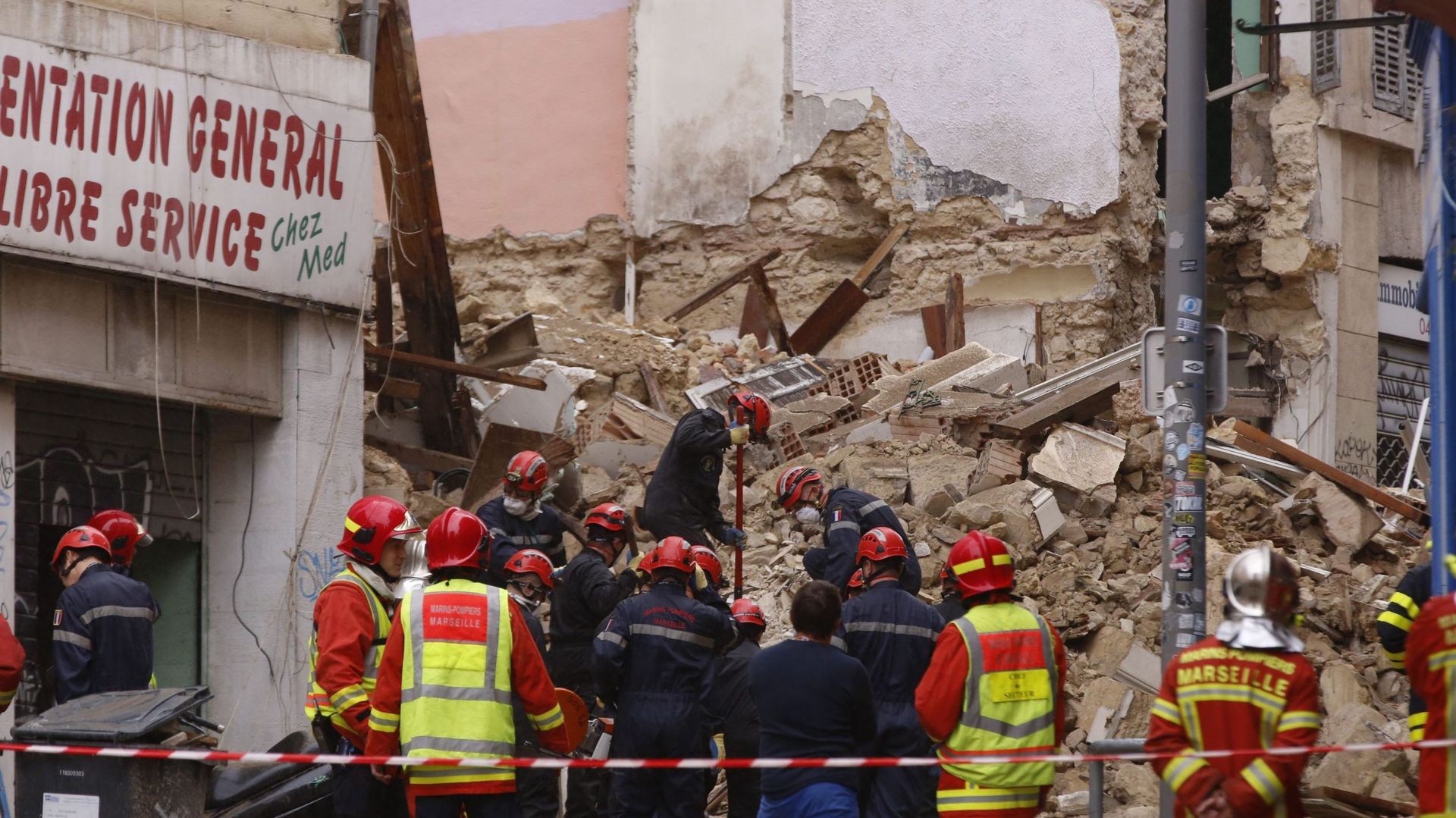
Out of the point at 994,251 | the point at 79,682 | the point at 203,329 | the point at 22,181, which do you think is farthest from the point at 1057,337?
the point at 79,682

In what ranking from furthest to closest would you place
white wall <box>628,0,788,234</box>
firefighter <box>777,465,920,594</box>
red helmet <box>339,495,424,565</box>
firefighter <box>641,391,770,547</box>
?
white wall <box>628,0,788,234</box>, firefighter <box>641,391,770,547</box>, firefighter <box>777,465,920,594</box>, red helmet <box>339,495,424,565</box>

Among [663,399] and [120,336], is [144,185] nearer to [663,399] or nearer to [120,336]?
[120,336]

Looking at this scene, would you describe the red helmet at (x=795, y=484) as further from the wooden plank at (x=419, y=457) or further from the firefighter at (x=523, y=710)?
the wooden plank at (x=419, y=457)

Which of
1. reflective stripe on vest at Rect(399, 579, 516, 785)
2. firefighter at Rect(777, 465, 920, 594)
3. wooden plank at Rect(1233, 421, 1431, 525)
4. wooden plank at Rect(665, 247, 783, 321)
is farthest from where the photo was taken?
wooden plank at Rect(665, 247, 783, 321)

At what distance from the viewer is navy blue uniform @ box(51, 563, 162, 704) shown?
9.15 m

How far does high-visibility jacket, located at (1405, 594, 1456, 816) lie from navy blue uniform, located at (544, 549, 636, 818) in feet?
17.0

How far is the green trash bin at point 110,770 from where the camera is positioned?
312 inches

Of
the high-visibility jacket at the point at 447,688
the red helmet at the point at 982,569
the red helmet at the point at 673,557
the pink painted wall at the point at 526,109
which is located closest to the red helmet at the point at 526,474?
the red helmet at the point at 673,557

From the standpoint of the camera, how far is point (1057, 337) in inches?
765

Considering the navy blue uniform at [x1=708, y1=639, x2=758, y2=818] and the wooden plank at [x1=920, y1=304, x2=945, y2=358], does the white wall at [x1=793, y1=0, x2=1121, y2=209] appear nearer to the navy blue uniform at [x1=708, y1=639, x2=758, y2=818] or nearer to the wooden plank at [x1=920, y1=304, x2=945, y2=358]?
the wooden plank at [x1=920, y1=304, x2=945, y2=358]

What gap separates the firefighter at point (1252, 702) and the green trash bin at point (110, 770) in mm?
4208

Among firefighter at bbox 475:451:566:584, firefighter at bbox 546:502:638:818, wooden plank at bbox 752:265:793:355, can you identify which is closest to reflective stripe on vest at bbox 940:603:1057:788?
firefighter at bbox 546:502:638:818

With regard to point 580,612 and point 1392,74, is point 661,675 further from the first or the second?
point 1392,74

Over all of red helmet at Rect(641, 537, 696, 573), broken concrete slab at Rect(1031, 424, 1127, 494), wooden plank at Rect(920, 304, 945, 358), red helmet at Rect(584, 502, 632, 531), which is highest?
wooden plank at Rect(920, 304, 945, 358)
